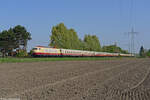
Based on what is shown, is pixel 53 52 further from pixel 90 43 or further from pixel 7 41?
pixel 90 43

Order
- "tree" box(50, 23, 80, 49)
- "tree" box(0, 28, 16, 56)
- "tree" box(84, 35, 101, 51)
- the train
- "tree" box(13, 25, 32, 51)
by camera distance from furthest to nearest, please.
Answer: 1. "tree" box(84, 35, 101, 51)
2. "tree" box(50, 23, 80, 49)
3. "tree" box(13, 25, 32, 51)
4. "tree" box(0, 28, 16, 56)
5. the train

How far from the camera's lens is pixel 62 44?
235ft

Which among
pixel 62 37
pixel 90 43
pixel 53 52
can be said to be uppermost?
pixel 62 37

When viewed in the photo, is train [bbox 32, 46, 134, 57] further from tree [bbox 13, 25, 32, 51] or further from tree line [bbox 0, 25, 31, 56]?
tree [bbox 13, 25, 32, 51]

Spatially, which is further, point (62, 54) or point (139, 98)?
point (62, 54)

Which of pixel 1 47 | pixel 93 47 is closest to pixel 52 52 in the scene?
pixel 1 47

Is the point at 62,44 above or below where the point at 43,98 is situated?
above

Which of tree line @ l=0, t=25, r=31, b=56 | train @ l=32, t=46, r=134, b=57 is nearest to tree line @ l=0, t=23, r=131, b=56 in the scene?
tree line @ l=0, t=25, r=31, b=56

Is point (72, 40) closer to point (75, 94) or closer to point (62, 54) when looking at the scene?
point (62, 54)

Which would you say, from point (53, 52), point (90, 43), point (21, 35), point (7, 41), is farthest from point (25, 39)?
point (90, 43)

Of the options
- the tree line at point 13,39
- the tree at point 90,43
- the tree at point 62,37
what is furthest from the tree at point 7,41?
the tree at point 90,43

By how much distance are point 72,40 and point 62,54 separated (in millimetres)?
23464

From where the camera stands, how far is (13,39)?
199 feet

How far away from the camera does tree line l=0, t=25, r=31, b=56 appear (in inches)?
2113
